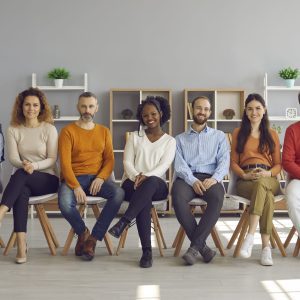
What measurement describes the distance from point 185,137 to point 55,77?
102 inches

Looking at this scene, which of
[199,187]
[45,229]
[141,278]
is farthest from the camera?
[45,229]

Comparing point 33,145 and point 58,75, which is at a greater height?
point 58,75

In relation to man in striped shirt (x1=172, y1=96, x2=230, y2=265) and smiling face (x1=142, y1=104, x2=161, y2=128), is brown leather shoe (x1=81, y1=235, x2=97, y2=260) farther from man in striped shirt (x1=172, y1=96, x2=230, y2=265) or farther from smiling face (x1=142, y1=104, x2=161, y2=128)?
smiling face (x1=142, y1=104, x2=161, y2=128)

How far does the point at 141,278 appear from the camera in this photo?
324 cm

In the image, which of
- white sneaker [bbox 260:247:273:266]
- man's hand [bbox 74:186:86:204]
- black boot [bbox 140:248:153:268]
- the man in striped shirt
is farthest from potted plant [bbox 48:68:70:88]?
white sneaker [bbox 260:247:273:266]

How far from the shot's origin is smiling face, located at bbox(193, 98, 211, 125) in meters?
3.98

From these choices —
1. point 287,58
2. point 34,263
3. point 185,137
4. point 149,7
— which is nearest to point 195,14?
point 149,7

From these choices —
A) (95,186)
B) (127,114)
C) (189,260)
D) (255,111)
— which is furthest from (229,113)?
(189,260)

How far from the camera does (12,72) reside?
249 inches

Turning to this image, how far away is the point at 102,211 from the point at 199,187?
2.36 ft

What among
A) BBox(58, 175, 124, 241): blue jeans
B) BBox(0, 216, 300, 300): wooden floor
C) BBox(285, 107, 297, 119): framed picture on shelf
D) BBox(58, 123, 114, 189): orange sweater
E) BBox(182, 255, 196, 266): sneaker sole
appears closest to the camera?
BBox(0, 216, 300, 300): wooden floor

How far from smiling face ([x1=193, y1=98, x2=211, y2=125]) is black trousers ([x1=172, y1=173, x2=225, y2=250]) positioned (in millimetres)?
512

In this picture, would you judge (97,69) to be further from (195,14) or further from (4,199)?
(4,199)

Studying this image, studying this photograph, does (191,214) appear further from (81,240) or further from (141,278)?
(81,240)
